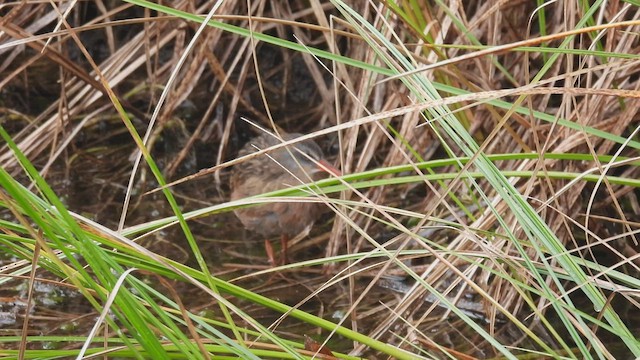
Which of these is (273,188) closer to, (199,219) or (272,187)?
(272,187)

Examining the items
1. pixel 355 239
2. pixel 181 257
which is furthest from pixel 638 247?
pixel 181 257

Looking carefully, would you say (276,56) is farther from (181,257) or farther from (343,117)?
(181,257)

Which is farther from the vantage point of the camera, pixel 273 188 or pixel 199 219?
pixel 273 188

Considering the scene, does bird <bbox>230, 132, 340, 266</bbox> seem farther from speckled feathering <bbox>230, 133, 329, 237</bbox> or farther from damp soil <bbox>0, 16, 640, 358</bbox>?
damp soil <bbox>0, 16, 640, 358</bbox>

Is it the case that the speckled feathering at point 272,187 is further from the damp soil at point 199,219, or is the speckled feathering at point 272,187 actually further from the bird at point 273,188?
the damp soil at point 199,219

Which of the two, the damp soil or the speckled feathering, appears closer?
the damp soil

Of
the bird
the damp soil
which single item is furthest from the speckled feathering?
the damp soil

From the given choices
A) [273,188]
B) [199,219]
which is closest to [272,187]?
[273,188]

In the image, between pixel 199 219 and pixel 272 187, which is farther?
pixel 272 187
